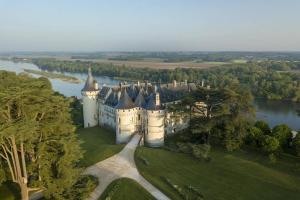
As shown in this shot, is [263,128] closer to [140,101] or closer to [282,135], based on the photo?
[282,135]

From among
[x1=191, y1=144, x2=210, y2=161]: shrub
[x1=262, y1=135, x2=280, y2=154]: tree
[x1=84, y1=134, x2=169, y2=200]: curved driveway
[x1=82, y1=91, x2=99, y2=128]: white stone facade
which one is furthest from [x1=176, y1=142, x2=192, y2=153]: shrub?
[x1=82, y1=91, x2=99, y2=128]: white stone facade

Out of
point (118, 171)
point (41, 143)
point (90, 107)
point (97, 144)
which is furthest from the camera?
point (90, 107)

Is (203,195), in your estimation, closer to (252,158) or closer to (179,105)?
(252,158)

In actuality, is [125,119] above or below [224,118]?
below

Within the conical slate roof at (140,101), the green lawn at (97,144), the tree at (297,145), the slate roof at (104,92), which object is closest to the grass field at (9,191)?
the green lawn at (97,144)

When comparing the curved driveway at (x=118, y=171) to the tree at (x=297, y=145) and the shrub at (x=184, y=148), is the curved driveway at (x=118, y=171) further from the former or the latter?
the tree at (x=297, y=145)

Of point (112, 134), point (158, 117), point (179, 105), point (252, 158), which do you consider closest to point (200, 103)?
Answer: point (179, 105)

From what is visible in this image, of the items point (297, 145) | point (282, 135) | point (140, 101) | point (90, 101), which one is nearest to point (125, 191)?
point (140, 101)

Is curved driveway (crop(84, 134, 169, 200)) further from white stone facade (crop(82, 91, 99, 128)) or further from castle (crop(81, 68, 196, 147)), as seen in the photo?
white stone facade (crop(82, 91, 99, 128))
